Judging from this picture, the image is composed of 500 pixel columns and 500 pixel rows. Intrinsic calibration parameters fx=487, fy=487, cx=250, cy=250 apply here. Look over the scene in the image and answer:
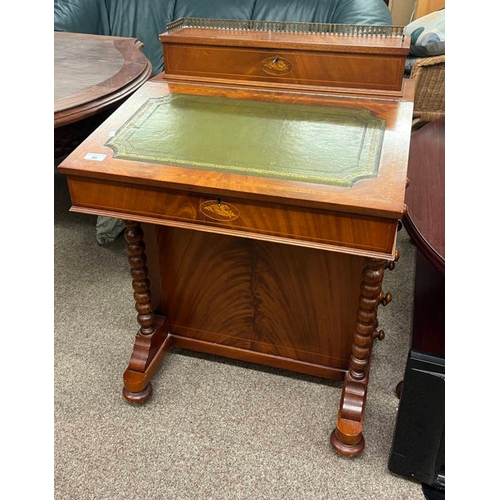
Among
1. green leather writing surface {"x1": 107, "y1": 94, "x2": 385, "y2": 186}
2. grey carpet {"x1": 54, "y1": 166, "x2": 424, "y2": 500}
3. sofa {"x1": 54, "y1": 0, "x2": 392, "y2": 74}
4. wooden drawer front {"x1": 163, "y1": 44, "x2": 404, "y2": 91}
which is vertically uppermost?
sofa {"x1": 54, "y1": 0, "x2": 392, "y2": 74}

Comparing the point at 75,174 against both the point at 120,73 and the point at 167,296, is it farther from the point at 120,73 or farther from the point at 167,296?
the point at 120,73

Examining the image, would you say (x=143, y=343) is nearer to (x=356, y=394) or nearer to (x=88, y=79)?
(x=356, y=394)

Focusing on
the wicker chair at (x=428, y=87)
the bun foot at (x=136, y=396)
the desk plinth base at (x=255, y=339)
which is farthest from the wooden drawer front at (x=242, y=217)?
the wicker chair at (x=428, y=87)

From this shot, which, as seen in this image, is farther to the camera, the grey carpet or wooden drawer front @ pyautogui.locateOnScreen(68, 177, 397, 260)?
the grey carpet

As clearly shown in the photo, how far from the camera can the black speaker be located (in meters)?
1.05

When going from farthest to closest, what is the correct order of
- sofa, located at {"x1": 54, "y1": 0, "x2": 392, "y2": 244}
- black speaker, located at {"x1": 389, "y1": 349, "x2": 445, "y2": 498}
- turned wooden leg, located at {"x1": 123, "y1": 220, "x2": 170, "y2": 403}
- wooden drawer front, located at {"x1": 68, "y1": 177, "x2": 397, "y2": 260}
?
1. sofa, located at {"x1": 54, "y1": 0, "x2": 392, "y2": 244}
2. turned wooden leg, located at {"x1": 123, "y1": 220, "x2": 170, "y2": 403}
3. black speaker, located at {"x1": 389, "y1": 349, "x2": 445, "y2": 498}
4. wooden drawer front, located at {"x1": 68, "y1": 177, "x2": 397, "y2": 260}

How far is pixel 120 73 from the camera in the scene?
176 cm

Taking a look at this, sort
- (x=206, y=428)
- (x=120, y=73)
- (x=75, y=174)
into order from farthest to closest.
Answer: (x=120, y=73), (x=206, y=428), (x=75, y=174)

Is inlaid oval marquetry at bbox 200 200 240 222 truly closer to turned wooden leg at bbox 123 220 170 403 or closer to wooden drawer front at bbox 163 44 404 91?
turned wooden leg at bbox 123 220 170 403

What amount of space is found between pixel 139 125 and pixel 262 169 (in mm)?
349

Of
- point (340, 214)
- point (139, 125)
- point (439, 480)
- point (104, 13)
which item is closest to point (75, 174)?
point (139, 125)

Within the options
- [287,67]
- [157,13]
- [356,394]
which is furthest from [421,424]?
[157,13]

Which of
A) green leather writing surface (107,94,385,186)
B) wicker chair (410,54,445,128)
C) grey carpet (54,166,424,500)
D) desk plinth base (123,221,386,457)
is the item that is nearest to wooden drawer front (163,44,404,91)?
green leather writing surface (107,94,385,186)

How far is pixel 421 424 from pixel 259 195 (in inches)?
26.2
